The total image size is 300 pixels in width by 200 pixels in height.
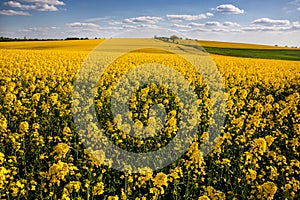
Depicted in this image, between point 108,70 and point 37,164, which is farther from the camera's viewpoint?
point 108,70

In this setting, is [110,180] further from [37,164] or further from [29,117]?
[29,117]

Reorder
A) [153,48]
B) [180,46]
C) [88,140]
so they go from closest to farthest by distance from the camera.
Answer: [88,140] → [153,48] → [180,46]

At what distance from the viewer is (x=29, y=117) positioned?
23.9ft

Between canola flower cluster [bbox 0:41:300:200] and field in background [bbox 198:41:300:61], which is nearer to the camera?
canola flower cluster [bbox 0:41:300:200]

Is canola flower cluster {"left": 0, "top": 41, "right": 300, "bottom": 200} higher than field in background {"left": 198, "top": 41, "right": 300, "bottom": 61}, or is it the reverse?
field in background {"left": 198, "top": 41, "right": 300, "bottom": 61}

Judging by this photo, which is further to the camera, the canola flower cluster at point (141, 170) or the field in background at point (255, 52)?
the field in background at point (255, 52)

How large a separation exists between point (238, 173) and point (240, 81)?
373 inches

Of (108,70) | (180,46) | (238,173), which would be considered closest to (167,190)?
(238,173)

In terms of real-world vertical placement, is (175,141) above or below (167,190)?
above

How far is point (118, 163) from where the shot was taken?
17.4ft

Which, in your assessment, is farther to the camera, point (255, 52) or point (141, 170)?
point (255, 52)

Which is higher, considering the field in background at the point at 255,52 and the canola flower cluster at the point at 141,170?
the field in background at the point at 255,52

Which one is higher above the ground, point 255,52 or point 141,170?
point 255,52

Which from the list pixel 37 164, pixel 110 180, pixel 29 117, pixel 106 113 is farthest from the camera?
pixel 106 113
